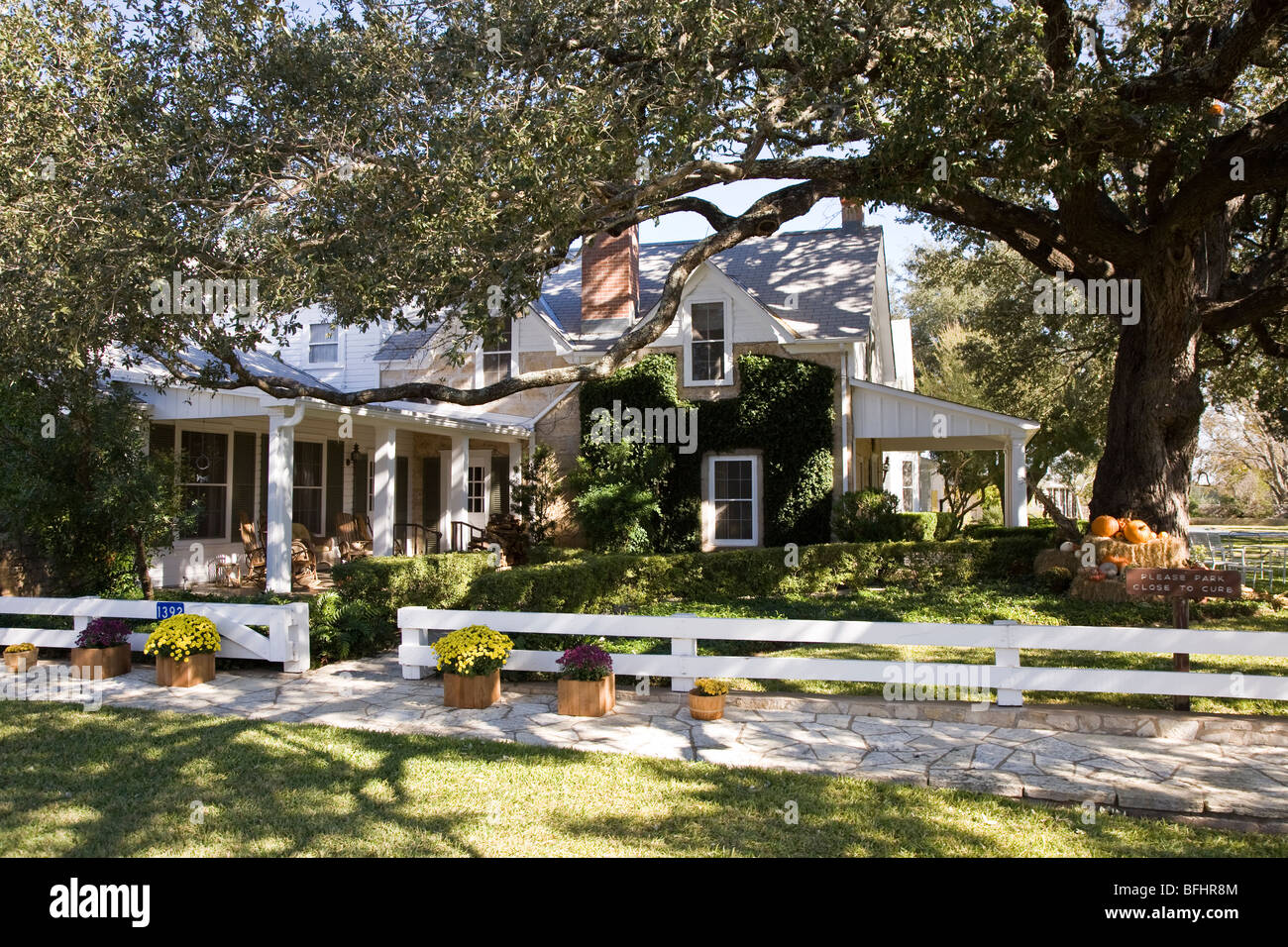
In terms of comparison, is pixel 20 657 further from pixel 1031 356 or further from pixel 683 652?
pixel 1031 356

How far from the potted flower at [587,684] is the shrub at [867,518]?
9874mm

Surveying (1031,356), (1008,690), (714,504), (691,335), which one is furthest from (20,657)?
(1031,356)

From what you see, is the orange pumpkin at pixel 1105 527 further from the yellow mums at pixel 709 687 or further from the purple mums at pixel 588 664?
the purple mums at pixel 588 664

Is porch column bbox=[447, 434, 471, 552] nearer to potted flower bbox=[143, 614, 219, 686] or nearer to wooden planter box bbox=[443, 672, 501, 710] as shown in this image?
potted flower bbox=[143, 614, 219, 686]

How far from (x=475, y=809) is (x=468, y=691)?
2839 millimetres

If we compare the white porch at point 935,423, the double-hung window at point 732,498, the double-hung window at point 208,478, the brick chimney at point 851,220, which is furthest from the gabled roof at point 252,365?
the brick chimney at point 851,220

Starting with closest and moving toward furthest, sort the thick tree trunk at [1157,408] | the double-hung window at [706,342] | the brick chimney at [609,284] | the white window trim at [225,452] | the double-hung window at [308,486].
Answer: the thick tree trunk at [1157,408]
the white window trim at [225,452]
the double-hung window at [308,486]
the double-hung window at [706,342]
the brick chimney at [609,284]

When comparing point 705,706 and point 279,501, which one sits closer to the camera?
point 705,706

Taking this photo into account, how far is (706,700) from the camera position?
7699 millimetres

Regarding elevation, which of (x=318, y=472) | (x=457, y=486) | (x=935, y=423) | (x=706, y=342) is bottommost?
(x=457, y=486)

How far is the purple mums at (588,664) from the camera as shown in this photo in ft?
26.0

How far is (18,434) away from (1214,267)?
1859cm

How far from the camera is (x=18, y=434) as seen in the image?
11375mm

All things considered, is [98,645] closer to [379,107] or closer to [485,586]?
[485,586]
